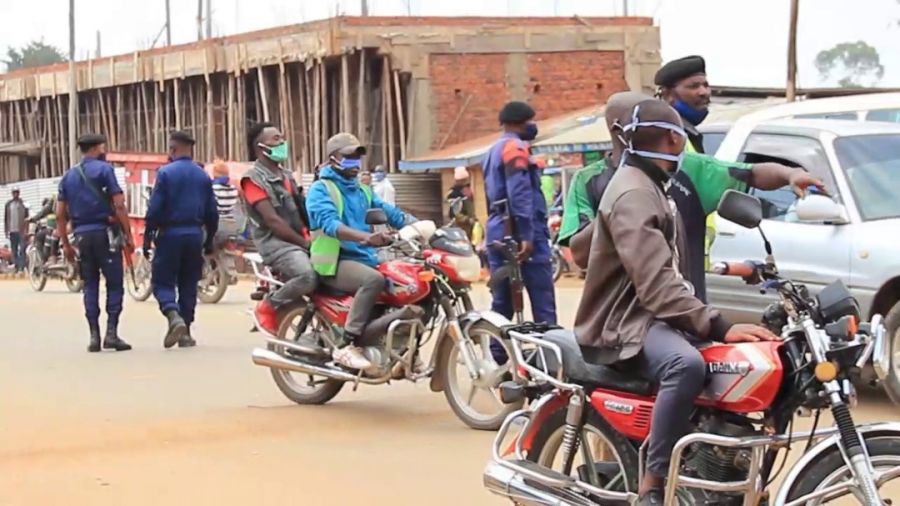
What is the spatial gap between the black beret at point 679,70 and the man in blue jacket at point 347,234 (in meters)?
2.84

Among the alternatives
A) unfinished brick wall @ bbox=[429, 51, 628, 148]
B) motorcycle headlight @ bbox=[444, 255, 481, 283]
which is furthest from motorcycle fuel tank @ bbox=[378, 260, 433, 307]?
unfinished brick wall @ bbox=[429, 51, 628, 148]

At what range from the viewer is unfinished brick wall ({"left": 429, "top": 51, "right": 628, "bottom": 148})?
30.2 metres

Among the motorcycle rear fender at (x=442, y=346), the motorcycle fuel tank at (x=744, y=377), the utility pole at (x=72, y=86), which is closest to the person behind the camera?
the motorcycle fuel tank at (x=744, y=377)

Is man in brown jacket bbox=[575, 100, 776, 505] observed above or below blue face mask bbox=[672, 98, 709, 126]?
below

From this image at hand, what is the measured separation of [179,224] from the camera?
1196 cm

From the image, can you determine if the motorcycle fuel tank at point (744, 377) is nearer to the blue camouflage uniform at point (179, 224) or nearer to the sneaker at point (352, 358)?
the sneaker at point (352, 358)

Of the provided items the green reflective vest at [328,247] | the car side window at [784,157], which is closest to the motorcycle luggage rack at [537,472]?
the green reflective vest at [328,247]

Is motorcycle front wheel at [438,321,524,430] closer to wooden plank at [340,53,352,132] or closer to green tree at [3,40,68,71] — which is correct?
wooden plank at [340,53,352,132]

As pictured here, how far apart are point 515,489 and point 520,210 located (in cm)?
381

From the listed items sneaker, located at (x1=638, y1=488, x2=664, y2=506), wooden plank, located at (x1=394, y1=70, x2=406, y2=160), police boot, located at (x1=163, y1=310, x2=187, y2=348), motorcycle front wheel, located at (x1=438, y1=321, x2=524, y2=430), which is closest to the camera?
sneaker, located at (x1=638, y1=488, x2=664, y2=506)

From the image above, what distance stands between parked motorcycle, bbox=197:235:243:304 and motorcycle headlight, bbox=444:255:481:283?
932cm

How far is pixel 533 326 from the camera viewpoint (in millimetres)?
5480

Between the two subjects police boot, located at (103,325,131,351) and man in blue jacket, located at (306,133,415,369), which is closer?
man in blue jacket, located at (306,133,415,369)

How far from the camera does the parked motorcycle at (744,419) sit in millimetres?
4363
